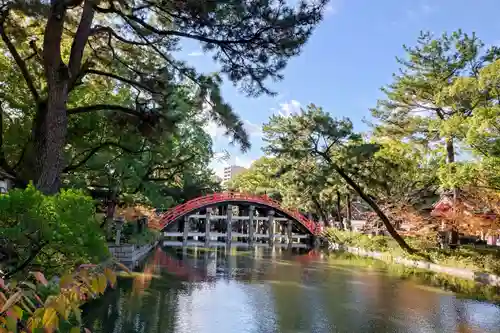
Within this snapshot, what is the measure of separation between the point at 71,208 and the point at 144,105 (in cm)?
331

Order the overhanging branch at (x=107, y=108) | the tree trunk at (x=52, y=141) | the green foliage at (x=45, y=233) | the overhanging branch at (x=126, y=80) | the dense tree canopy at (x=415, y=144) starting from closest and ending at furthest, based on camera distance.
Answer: the green foliage at (x=45, y=233), the tree trunk at (x=52, y=141), the overhanging branch at (x=107, y=108), the overhanging branch at (x=126, y=80), the dense tree canopy at (x=415, y=144)

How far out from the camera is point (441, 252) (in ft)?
58.1

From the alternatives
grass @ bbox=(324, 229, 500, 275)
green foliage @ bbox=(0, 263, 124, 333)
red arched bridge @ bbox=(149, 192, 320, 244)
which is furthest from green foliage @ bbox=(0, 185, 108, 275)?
red arched bridge @ bbox=(149, 192, 320, 244)

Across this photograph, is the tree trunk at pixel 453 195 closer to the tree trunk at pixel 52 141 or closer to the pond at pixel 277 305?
the pond at pixel 277 305

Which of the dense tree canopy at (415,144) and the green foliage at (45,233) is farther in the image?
the dense tree canopy at (415,144)

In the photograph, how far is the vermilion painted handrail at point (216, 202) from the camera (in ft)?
90.7

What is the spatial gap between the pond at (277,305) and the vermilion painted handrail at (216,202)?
1170cm

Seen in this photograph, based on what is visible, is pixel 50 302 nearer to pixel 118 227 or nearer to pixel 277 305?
pixel 277 305

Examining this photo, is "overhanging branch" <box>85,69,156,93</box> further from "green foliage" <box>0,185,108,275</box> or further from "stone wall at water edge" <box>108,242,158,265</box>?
"stone wall at water edge" <box>108,242,158,265</box>

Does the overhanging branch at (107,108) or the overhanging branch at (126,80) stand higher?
the overhanging branch at (126,80)

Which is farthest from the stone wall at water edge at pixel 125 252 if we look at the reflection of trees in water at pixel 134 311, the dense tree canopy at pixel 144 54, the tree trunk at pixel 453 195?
the tree trunk at pixel 453 195

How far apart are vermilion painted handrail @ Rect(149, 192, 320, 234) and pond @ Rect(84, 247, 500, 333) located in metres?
11.7

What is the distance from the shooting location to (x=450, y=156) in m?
18.0

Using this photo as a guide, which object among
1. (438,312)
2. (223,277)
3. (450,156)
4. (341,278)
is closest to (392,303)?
(438,312)
